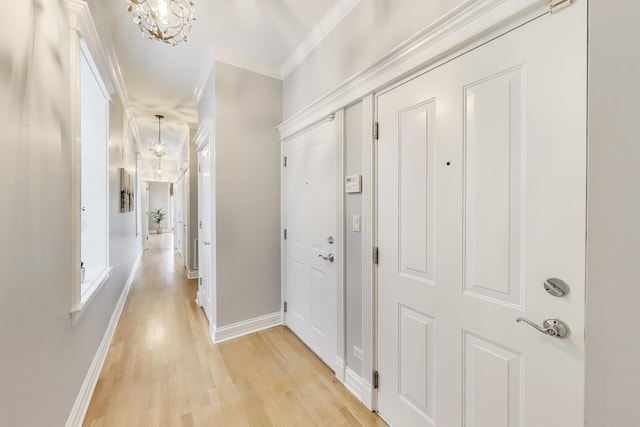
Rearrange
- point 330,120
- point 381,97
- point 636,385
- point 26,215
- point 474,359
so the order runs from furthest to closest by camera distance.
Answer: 1. point 330,120
2. point 381,97
3. point 474,359
4. point 26,215
5. point 636,385

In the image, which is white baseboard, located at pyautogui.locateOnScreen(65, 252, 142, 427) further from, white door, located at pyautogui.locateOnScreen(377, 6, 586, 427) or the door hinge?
the door hinge

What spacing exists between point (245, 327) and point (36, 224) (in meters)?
1.99

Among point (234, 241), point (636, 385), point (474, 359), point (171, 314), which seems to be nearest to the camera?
point (636, 385)

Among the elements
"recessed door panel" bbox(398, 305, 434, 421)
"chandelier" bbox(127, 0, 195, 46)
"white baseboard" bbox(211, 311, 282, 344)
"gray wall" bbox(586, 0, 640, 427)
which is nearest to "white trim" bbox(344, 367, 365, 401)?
"recessed door panel" bbox(398, 305, 434, 421)

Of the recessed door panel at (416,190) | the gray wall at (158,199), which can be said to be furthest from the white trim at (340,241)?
the gray wall at (158,199)

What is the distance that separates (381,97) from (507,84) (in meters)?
0.71

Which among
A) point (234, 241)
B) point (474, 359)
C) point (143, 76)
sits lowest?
point (474, 359)

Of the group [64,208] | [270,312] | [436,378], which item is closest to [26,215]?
[64,208]

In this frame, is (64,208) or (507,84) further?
(64,208)

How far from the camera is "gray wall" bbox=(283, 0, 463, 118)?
52.4 inches

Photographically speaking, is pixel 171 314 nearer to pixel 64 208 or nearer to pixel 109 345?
pixel 109 345

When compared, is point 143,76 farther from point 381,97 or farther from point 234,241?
point 381,97

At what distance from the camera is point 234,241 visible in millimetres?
2623

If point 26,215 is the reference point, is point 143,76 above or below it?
above
